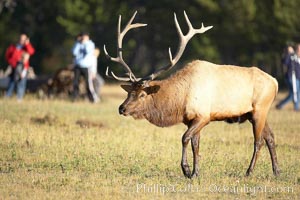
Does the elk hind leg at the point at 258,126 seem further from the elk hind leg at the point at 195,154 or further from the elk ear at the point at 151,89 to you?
the elk ear at the point at 151,89

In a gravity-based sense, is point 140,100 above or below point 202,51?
below

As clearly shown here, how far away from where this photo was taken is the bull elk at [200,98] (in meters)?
13.2

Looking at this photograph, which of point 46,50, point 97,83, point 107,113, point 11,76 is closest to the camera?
point 107,113

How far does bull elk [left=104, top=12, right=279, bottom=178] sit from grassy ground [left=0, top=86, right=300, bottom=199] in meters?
0.77

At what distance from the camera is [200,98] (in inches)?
520

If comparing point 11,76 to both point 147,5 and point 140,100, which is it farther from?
point 147,5

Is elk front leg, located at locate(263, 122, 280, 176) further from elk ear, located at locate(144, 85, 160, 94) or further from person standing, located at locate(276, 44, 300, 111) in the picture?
person standing, located at locate(276, 44, 300, 111)

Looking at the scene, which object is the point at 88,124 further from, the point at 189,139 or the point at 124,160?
the point at 189,139

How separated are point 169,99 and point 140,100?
18.3 inches

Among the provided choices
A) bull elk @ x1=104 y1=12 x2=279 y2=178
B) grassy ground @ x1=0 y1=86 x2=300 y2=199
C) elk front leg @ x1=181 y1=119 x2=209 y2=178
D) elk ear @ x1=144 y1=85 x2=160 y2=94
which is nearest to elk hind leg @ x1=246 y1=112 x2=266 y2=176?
bull elk @ x1=104 y1=12 x2=279 y2=178

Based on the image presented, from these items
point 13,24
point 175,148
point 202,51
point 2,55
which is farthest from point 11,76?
point 13,24

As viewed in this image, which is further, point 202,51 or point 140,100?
point 202,51

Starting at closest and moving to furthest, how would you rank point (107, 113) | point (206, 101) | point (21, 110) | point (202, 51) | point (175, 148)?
point (206, 101)
point (175, 148)
point (21, 110)
point (107, 113)
point (202, 51)

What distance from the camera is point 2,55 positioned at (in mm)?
48031
